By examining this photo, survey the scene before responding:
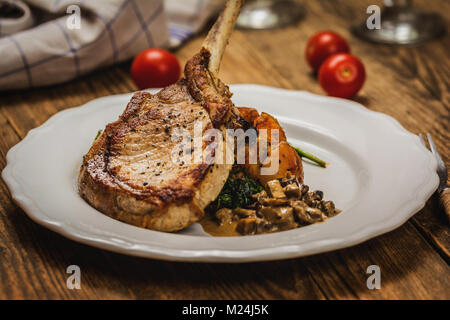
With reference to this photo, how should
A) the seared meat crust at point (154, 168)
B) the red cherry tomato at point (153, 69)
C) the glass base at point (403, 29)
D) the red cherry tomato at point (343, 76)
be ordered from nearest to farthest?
1. the seared meat crust at point (154, 168)
2. the red cherry tomato at point (343, 76)
3. the red cherry tomato at point (153, 69)
4. the glass base at point (403, 29)

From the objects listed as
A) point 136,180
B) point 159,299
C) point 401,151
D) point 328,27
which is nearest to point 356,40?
point 328,27

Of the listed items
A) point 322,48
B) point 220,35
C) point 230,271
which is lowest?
point 322,48

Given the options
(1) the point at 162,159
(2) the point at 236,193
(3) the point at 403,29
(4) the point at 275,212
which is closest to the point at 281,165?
(2) the point at 236,193

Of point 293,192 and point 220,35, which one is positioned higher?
point 220,35

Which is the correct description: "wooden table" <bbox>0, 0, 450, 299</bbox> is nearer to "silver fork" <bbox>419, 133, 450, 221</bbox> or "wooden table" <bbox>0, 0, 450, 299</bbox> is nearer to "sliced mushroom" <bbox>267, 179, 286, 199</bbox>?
"silver fork" <bbox>419, 133, 450, 221</bbox>

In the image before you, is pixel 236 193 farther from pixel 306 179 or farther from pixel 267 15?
pixel 267 15

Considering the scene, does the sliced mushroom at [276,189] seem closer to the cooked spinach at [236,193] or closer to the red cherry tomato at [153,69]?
the cooked spinach at [236,193]

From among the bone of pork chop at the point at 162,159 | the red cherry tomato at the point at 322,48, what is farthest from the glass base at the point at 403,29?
the bone of pork chop at the point at 162,159

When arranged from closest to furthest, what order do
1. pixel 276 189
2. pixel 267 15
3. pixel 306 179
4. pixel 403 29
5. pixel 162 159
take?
pixel 162 159, pixel 276 189, pixel 306 179, pixel 403 29, pixel 267 15
